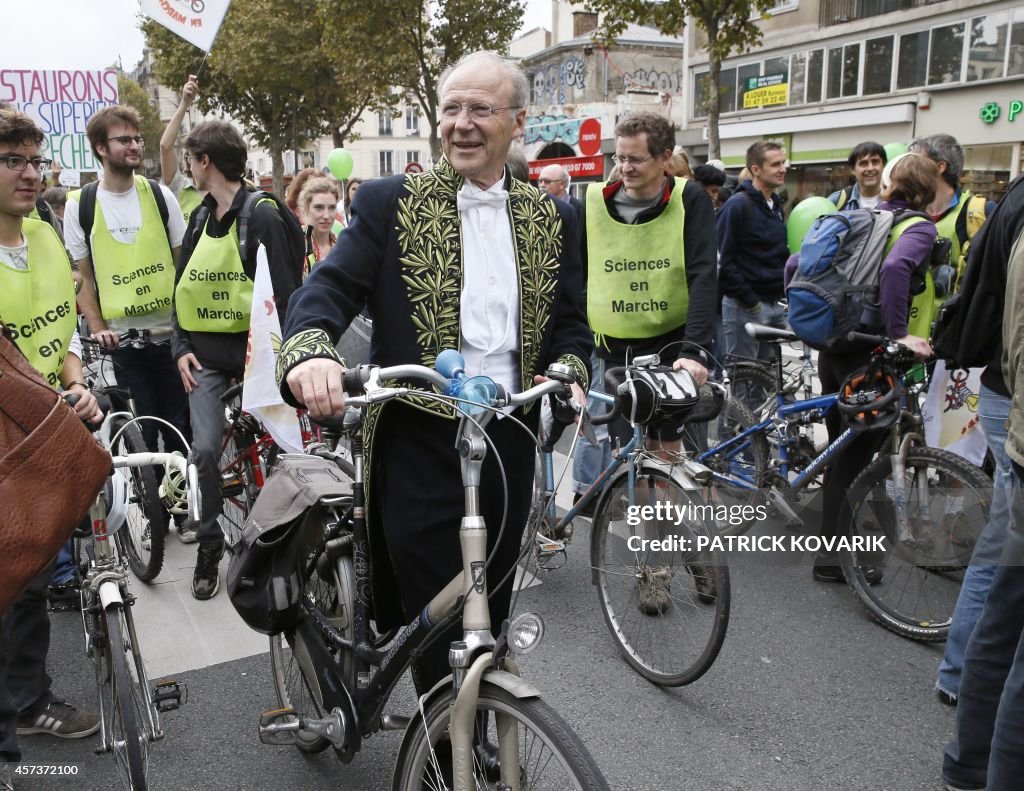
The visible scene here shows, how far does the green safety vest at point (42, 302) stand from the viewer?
3.01 metres

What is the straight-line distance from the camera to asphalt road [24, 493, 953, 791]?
9.73ft

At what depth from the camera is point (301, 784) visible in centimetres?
294

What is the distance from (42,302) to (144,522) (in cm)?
176

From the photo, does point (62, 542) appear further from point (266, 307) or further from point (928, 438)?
point (928, 438)

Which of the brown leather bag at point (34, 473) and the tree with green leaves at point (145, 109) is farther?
the tree with green leaves at point (145, 109)

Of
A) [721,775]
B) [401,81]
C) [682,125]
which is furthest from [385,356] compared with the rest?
[682,125]

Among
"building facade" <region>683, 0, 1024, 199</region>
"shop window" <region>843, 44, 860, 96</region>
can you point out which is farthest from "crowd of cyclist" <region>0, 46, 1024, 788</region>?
"shop window" <region>843, 44, 860, 96</region>

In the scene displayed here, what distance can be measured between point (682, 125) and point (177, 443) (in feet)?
89.8

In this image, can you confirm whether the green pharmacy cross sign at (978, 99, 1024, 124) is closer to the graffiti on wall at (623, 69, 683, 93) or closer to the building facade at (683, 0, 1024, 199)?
the building facade at (683, 0, 1024, 199)

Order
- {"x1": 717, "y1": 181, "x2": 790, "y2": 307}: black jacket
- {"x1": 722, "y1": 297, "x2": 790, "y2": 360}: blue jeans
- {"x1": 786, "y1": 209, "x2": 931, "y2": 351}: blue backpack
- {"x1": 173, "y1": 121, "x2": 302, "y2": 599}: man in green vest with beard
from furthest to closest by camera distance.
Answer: {"x1": 722, "y1": 297, "x2": 790, "y2": 360}: blue jeans → {"x1": 717, "y1": 181, "x2": 790, "y2": 307}: black jacket → {"x1": 173, "y1": 121, "x2": 302, "y2": 599}: man in green vest with beard → {"x1": 786, "y1": 209, "x2": 931, "y2": 351}: blue backpack

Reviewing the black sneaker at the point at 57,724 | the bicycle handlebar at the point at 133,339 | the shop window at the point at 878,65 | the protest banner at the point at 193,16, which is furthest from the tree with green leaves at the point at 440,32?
the black sneaker at the point at 57,724

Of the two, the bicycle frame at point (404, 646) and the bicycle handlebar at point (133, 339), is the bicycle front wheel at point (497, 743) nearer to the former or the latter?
the bicycle frame at point (404, 646)

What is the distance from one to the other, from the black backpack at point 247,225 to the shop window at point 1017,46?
59.0 feet

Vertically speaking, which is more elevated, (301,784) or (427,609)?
(427,609)
